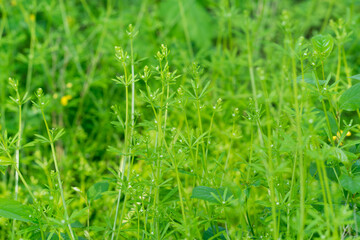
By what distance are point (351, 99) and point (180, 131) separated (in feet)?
2.60

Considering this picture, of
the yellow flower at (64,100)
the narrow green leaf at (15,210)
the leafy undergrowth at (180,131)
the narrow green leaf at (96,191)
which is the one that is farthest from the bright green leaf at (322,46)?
the yellow flower at (64,100)

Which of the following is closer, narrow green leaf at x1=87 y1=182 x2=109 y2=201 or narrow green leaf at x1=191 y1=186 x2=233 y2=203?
narrow green leaf at x1=191 y1=186 x2=233 y2=203

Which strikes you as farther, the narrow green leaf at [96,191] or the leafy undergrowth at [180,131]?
the narrow green leaf at [96,191]

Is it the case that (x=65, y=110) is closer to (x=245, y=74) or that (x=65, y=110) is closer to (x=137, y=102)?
(x=137, y=102)

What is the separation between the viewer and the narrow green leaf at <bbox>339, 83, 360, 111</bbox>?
1.07 meters

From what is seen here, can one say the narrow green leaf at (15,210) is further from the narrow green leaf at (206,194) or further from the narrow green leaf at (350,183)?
the narrow green leaf at (350,183)

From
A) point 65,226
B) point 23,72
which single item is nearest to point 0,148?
point 65,226

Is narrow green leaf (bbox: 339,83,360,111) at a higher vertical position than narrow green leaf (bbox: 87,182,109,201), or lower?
higher

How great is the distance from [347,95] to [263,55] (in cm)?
189

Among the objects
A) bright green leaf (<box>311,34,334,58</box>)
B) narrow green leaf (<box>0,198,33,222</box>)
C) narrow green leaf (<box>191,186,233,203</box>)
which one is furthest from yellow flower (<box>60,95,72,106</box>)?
bright green leaf (<box>311,34,334,58</box>)

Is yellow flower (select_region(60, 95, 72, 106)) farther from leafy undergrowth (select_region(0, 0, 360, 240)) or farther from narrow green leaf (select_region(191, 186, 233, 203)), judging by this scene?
narrow green leaf (select_region(191, 186, 233, 203))

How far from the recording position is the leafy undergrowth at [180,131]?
0.97m

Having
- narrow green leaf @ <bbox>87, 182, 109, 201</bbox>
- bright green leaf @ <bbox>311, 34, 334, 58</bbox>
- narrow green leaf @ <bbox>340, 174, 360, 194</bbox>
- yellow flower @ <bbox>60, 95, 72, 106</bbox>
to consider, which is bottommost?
narrow green leaf @ <bbox>87, 182, 109, 201</bbox>

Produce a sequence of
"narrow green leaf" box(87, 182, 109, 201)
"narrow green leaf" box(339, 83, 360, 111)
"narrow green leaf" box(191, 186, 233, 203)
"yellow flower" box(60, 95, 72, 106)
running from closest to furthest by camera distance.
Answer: "narrow green leaf" box(191, 186, 233, 203), "narrow green leaf" box(339, 83, 360, 111), "narrow green leaf" box(87, 182, 109, 201), "yellow flower" box(60, 95, 72, 106)
